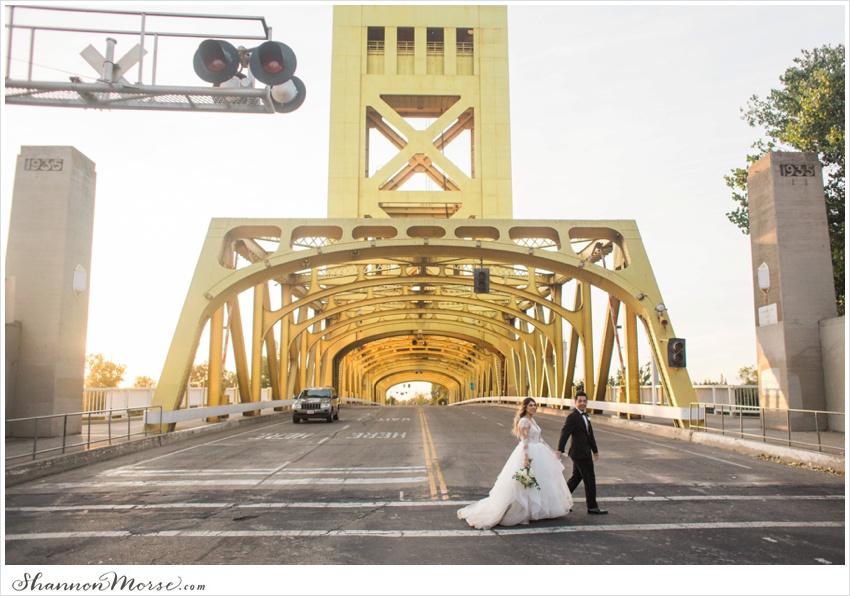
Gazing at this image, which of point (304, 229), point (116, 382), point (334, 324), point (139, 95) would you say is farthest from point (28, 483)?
point (116, 382)

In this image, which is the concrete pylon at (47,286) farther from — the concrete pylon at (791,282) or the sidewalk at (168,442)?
the concrete pylon at (791,282)

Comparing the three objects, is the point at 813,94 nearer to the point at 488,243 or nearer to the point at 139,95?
the point at 488,243

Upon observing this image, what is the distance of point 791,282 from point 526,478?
1701cm

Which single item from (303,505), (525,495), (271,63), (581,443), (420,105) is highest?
(420,105)

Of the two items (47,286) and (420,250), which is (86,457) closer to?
(47,286)

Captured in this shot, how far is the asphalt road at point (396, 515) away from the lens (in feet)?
23.9

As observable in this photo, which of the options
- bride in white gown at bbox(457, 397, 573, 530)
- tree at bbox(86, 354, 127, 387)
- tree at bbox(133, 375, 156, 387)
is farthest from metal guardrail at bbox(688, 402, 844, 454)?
tree at bbox(133, 375, 156, 387)

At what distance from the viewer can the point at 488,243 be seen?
1061 inches

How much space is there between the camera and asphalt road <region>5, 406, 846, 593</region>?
23.9 ft

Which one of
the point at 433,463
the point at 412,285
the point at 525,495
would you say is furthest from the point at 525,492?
the point at 412,285

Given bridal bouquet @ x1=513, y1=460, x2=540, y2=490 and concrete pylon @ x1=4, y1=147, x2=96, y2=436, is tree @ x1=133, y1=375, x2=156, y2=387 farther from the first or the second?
bridal bouquet @ x1=513, y1=460, x2=540, y2=490

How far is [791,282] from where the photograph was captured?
870 inches

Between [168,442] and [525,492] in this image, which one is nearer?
[525,492]

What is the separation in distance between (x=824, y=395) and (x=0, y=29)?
22208mm
